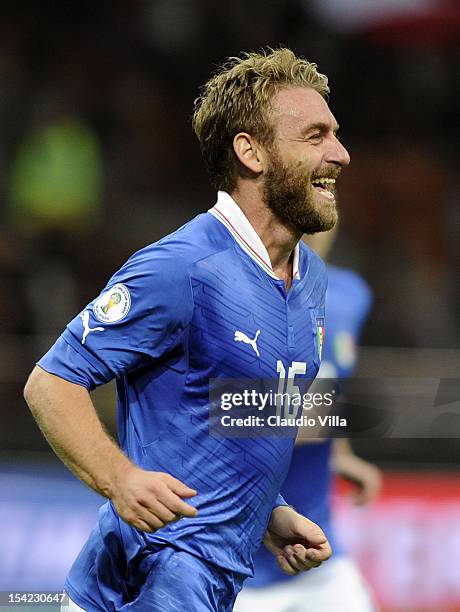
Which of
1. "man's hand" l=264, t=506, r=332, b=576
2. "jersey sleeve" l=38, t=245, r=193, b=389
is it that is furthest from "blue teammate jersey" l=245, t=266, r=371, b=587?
"jersey sleeve" l=38, t=245, r=193, b=389

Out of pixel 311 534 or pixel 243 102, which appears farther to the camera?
pixel 243 102

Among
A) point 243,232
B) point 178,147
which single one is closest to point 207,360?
point 243,232

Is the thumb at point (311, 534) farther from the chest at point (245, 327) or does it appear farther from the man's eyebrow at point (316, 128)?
the man's eyebrow at point (316, 128)

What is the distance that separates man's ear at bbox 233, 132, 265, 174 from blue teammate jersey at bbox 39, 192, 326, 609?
180 mm

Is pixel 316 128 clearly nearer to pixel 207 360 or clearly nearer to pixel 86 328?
pixel 207 360

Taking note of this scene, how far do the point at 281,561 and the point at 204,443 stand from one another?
1.34 ft

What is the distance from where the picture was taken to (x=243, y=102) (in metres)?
3.02

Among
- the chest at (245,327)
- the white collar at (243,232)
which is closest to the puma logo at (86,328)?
the chest at (245,327)

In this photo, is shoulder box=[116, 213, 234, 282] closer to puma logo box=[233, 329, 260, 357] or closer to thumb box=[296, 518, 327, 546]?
puma logo box=[233, 329, 260, 357]

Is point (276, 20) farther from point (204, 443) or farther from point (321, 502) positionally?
point (204, 443)

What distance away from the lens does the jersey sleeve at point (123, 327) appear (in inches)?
102

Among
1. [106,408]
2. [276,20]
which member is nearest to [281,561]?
[106,408]

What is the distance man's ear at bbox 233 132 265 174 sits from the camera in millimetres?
2982

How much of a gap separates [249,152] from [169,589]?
106 cm
